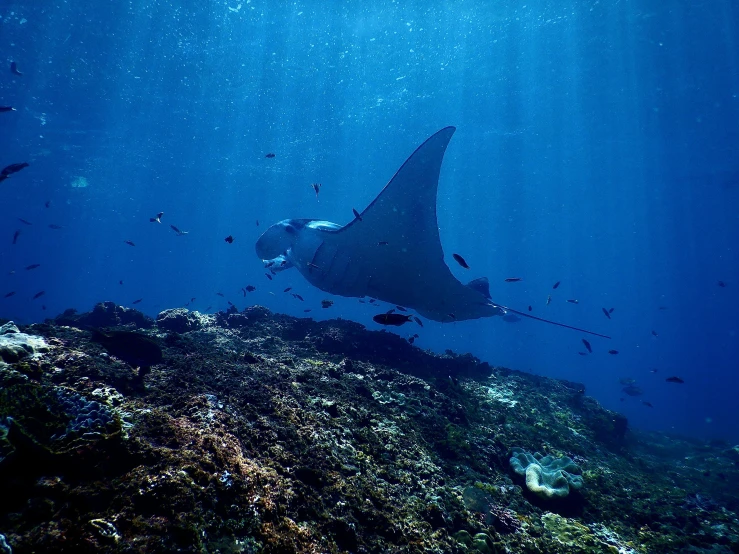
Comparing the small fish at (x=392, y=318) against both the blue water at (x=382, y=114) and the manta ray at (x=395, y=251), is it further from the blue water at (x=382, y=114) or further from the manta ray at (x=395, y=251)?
the blue water at (x=382, y=114)

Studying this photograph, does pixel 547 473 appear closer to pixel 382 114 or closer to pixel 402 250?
pixel 402 250

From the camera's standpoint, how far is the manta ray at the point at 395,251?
7320 millimetres

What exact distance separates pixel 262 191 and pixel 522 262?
228 feet

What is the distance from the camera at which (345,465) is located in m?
3.18

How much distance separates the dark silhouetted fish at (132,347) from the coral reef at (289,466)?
160 mm

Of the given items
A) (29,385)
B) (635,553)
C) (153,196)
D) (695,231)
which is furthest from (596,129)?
(153,196)

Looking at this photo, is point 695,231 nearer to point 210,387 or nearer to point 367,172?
point 367,172

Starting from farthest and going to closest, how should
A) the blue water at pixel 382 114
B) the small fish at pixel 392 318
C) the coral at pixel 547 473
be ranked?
the blue water at pixel 382 114
the coral at pixel 547 473
the small fish at pixel 392 318

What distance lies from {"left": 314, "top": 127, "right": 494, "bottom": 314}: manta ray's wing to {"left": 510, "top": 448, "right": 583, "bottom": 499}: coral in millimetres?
3673

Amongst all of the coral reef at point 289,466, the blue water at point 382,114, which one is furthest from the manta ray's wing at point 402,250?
the blue water at point 382,114

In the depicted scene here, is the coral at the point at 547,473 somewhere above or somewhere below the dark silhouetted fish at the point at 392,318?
below

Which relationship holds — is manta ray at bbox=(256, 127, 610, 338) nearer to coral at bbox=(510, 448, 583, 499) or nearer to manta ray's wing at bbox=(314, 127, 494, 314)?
manta ray's wing at bbox=(314, 127, 494, 314)

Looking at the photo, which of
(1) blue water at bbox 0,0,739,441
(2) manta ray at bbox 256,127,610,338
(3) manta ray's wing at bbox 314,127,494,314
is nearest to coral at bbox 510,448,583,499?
(2) manta ray at bbox 256,127,610,338

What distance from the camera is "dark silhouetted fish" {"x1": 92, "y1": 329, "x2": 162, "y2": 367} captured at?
425cm
